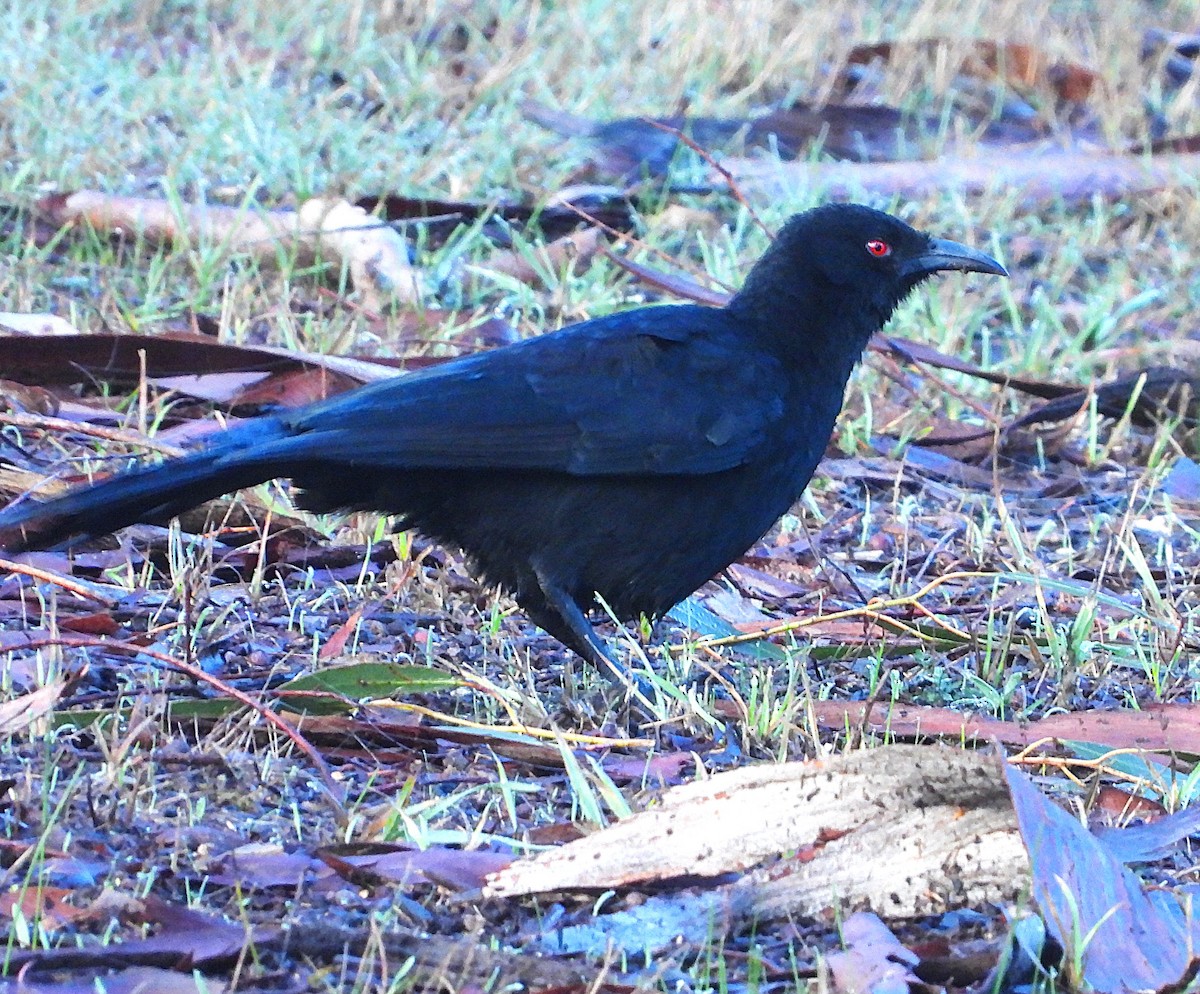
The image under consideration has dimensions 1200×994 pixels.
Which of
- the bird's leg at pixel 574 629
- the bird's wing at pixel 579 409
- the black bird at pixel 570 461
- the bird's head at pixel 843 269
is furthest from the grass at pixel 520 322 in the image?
the bird's head at pixel 843 269

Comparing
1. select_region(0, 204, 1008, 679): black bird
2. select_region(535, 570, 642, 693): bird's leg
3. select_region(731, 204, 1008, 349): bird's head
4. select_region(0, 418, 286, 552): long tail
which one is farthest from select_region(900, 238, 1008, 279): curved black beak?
select_region(0, 418, 286, 552): long tail

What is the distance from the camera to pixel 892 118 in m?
8.93

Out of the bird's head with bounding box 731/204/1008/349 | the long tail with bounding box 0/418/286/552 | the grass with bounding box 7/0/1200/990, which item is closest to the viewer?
the grass with bounding box 7/0/1200/990

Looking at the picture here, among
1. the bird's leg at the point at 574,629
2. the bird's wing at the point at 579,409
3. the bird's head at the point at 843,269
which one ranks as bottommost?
the bird's leg at the point at 574,629

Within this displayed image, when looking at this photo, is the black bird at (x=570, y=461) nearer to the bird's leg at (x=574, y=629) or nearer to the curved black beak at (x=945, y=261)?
the bird's leg at (x=574, y=629)

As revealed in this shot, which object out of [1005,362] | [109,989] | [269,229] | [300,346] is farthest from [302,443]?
[1005,362]

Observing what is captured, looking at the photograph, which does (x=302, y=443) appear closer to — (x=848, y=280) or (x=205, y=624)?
(x=205, y=624)

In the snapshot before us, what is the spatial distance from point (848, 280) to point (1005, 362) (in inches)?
85.0

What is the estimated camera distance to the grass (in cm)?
310

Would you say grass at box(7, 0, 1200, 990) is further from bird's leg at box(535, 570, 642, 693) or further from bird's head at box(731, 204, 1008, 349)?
bird's head at box(731, 204, 1008, 349)

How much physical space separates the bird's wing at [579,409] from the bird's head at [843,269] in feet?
0.89

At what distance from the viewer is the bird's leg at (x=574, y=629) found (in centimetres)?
382

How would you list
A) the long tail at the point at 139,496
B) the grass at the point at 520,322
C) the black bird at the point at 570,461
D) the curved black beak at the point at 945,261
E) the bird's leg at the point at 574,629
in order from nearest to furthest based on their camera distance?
Answer: the grass at the point at 520,322, the long tail at the point at 139,496, the black bird at the point at 570,461, the bird's leg at the point at 574,629, the curved black beak at the point at 945,261

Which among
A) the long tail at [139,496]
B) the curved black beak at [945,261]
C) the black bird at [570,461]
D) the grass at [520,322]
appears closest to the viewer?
the grass at [520,322]
